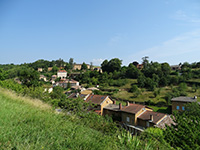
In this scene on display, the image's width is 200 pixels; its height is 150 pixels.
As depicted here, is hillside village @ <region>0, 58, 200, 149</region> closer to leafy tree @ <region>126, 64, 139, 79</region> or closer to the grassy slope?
leafy tree @ <region>126, 64, 139, 79</region>

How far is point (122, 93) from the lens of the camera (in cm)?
4438

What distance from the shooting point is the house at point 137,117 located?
18.2 metres

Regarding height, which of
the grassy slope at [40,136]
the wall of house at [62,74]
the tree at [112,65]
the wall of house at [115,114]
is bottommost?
the wall of house at [115,114]

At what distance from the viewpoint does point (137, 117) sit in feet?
69.0

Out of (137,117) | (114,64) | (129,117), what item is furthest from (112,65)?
(137,117)

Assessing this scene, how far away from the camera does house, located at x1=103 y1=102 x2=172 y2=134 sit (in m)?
18.2

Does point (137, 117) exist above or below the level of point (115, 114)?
above

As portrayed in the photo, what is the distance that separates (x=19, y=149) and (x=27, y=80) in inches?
1294

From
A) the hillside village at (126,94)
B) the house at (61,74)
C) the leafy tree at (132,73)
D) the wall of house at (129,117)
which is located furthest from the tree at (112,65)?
the wall of house at (129,117)

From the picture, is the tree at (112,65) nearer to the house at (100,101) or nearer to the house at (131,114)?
the house at (100,101)

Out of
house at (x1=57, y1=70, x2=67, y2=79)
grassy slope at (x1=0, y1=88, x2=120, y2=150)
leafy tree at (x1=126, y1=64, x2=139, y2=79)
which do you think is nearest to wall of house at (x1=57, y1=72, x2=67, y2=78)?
house at (x1=57, y1=70, x2=67, y2=79)

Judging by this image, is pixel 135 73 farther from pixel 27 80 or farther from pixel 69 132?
pixel 69 132

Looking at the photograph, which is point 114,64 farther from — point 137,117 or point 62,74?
point 137,117

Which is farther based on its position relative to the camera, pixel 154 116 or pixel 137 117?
pixel 137 117
